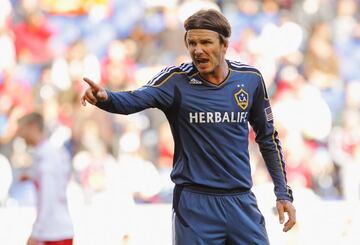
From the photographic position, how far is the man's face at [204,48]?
5320 millimetres

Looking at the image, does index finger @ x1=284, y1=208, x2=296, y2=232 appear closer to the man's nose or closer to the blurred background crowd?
the man's nose

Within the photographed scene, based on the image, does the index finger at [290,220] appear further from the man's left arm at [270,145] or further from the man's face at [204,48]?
the man's face at [204,48]

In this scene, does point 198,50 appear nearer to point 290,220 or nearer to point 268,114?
point 268,114

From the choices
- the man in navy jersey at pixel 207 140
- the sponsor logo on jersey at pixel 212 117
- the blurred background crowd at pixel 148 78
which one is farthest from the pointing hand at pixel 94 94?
the blurred background crowd at pixel 148 78

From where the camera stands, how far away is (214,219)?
17.5 ft

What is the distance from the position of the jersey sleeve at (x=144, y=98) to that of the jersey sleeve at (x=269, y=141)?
0.56 meters

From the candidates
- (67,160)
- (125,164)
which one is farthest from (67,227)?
(125,164)

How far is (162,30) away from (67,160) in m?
6.66

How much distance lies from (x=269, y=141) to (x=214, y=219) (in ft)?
2.28

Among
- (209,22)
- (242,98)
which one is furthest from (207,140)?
(209,22)

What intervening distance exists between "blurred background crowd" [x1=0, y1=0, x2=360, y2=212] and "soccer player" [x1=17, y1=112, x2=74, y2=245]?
4.33 m

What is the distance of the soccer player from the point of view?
24.7 feet

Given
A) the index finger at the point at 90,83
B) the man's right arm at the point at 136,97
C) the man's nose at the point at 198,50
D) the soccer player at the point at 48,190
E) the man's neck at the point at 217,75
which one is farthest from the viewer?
the soccer player at the point at 48,190

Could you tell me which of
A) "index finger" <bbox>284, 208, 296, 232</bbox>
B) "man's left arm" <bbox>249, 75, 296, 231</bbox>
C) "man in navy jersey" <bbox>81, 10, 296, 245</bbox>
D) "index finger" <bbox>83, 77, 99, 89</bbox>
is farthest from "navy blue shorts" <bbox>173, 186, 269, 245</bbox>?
"index finger" <bbox>83, 77, 99, 89</bbox>
